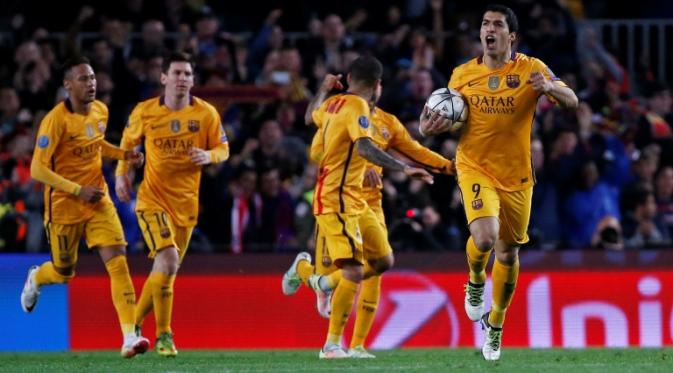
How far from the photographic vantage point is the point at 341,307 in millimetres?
13219

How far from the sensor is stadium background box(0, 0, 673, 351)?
53.2ft

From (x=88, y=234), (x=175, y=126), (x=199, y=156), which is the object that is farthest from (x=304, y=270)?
(x=88, y=234)

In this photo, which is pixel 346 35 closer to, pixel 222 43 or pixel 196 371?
pixel 222 43

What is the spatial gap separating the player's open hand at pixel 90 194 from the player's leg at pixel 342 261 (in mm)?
1819

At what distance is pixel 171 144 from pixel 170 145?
15mm

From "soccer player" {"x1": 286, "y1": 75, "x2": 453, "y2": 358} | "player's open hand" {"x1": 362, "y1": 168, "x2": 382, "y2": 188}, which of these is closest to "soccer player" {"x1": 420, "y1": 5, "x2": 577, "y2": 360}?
"soccer player" {"x1": 286, "y1": 75, "x2": 453, "y2": 358}

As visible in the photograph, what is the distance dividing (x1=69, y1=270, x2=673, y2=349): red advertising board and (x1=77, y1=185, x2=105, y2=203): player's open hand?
9.29ft

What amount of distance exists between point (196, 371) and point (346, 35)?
8.93 meters

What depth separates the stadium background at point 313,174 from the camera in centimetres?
1622

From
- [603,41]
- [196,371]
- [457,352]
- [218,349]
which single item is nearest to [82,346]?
[218,349]

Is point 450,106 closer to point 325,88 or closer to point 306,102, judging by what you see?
point 325,88

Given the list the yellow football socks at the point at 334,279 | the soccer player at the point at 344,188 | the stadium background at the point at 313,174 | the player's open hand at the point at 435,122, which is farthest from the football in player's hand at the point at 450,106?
the stadium background at the point at 313,174

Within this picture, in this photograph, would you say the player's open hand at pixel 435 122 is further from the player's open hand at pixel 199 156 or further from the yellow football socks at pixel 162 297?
the yellow football socks at pixel 162 297

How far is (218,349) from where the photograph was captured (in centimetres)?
1597
